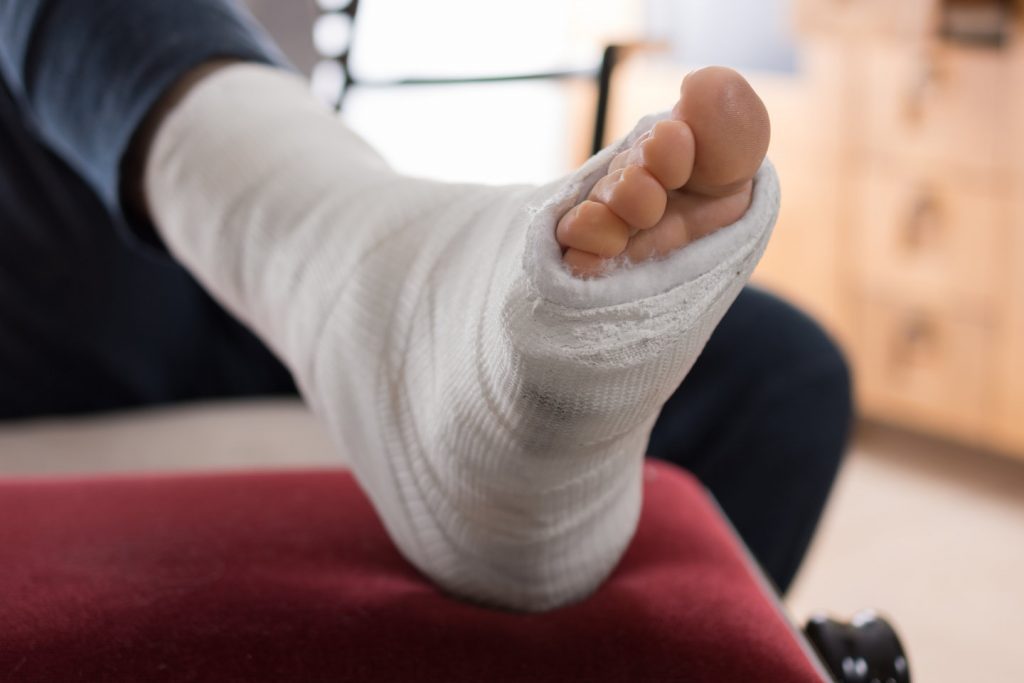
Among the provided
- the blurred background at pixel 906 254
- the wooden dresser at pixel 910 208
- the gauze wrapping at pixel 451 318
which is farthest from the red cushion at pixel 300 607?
the wooden dresser at pixel 910 208

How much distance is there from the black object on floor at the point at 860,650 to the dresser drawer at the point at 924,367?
1285 millimetres

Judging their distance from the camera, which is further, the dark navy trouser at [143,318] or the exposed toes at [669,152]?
the dark navy trouser at [143,318]

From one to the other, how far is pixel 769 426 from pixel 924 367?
1.16 metres

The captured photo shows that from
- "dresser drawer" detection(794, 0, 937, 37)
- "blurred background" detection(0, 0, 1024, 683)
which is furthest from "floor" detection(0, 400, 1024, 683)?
"dresser drawer" detection(794, 0, 937, 37)

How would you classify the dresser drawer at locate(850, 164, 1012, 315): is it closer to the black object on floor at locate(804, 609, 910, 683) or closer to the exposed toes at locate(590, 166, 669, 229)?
the black object on floor at locate(804, 609, 910, 683)

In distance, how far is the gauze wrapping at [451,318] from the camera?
15.1 inches

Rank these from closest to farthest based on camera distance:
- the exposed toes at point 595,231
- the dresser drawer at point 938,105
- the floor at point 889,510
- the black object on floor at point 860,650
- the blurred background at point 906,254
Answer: the exposed toes at point 595,231 → the black object on floor at point 860,650 → the floor at point 889,510 → the blurred background at point 906,254 → the dresser drawer at point 938,105

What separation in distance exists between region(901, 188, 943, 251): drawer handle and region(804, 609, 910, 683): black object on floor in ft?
4.29

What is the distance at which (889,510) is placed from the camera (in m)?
1.67

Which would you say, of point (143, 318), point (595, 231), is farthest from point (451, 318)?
point (143, 318)

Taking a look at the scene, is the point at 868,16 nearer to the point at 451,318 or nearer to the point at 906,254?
the point at 906,254

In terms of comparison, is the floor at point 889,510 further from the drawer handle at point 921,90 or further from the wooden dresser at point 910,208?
the drawer handle at point 921,90

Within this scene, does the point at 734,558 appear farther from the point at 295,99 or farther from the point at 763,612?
the point at 295,99

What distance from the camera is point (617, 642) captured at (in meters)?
0.47
